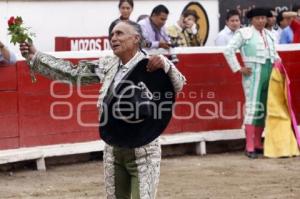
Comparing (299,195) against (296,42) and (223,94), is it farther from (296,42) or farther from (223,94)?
(296,42)

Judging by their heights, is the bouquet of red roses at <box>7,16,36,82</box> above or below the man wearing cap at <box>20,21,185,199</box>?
above

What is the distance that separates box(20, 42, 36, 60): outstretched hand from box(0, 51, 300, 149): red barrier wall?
3.38 meters

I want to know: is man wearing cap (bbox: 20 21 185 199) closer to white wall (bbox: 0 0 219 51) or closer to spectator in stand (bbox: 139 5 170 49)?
spectator in stand (bbox: 139 5 170 49)

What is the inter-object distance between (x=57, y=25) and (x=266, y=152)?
300cm

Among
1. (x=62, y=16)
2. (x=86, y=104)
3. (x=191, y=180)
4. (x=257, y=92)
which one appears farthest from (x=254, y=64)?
(x=62, y=16)

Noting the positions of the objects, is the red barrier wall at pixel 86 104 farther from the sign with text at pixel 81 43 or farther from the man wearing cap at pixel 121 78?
the man wearing cap at pixel 121 78

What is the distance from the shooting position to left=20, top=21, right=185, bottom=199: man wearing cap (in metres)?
4.80

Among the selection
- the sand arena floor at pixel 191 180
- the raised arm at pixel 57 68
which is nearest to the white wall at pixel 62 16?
the sand arena floor at pixel 191 180

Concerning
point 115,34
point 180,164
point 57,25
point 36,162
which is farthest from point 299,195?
point 57,25

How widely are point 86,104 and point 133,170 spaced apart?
13.3 ft

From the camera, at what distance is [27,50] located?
4.88 meters

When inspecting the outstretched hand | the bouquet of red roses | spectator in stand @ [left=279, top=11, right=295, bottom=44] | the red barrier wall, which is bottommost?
the red barrier wall

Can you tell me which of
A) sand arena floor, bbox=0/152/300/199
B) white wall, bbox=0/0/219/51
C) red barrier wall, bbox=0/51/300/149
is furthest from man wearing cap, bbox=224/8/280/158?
white wall, bbox=0/0/219/51

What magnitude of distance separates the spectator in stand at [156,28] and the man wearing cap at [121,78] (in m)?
3.98
